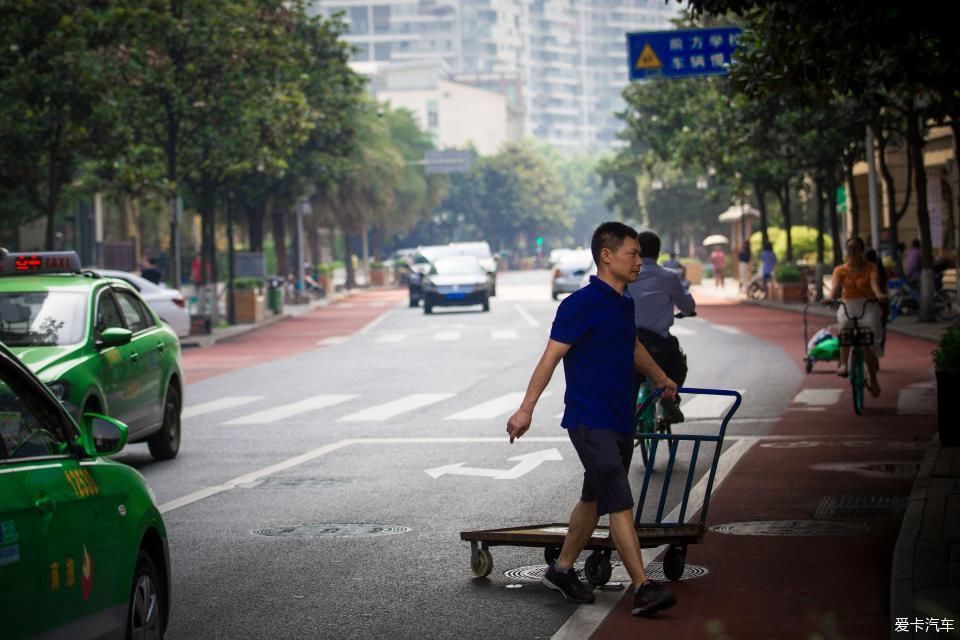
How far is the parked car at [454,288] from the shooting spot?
167 ft

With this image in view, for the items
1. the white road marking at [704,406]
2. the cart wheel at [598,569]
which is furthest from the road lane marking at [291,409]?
the cart wheel at [598,569]

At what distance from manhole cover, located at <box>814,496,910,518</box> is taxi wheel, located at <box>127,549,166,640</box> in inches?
218

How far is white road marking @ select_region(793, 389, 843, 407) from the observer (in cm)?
1972

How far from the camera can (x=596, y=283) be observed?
27.2 feet

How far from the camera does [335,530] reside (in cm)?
1084

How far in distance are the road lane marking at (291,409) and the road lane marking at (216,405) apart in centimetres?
72

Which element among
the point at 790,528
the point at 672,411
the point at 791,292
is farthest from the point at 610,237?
the point at 791,292

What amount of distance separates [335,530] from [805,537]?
2.86 m

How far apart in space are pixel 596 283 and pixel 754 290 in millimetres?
49283

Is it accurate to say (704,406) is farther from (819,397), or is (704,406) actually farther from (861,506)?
(861,506)

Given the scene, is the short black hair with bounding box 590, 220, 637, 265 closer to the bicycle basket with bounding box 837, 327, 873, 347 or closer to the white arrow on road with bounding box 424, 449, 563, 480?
the white arrow on road with bounding box 424, 449, 563, 480

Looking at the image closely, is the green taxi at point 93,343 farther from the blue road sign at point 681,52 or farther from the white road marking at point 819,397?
the blue road sign at point 681,52

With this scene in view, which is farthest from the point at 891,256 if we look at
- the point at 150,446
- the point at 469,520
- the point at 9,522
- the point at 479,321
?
the point at 9,522

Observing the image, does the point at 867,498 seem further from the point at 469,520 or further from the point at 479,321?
the point at 479,321
